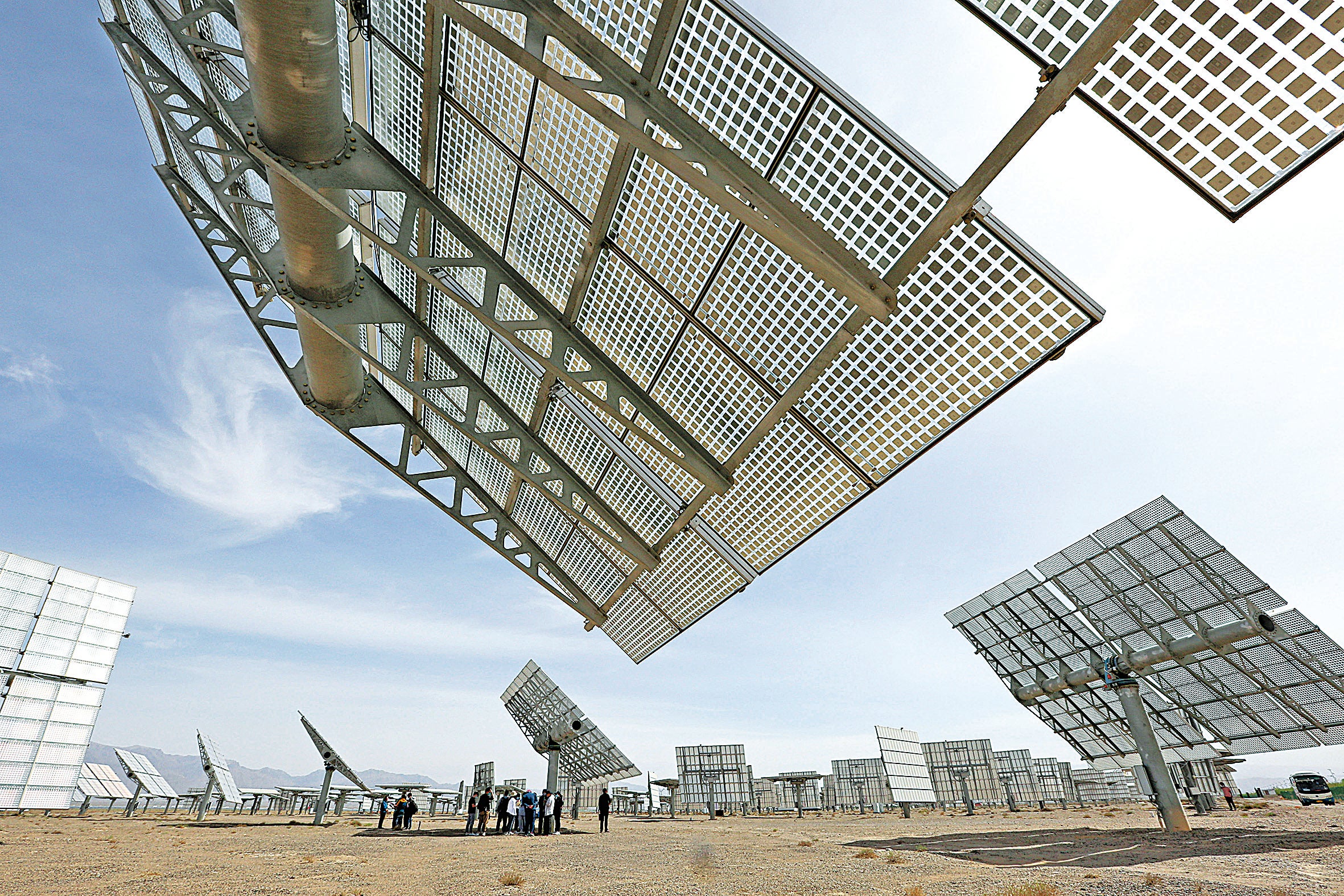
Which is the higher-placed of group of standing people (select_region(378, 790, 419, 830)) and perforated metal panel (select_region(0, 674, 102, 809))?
perforated metal panel (select_region(0, 674, 102, 809))

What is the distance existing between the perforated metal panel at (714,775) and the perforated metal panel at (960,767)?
12.2 meters

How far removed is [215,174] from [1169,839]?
22.6 m

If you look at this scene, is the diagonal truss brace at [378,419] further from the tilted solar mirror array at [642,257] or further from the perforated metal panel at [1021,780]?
the perforated metal panel at [1021,780]

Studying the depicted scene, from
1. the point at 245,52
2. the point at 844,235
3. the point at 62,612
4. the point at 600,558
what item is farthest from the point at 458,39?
the point at 62,612

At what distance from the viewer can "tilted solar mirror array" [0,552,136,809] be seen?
787 inches

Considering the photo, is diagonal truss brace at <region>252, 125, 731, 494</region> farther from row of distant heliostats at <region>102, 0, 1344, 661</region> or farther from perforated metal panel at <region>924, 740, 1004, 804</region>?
perforated metal panel at <region>924, 740, 1004, 804</region>

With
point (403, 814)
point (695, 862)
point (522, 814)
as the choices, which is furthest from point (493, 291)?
point (403, 814)

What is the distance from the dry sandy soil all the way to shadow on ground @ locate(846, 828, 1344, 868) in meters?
0.07

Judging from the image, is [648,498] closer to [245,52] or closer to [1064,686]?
[245,52]

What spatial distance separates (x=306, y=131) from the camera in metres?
6.54

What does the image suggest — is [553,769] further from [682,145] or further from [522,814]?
[682,145]

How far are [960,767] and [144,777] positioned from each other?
150 feet

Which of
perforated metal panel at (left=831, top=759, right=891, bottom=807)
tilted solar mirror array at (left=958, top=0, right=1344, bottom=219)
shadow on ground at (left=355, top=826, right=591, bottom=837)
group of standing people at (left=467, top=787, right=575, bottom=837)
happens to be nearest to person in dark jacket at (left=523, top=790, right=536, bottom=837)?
group of standing people at (left=467, top=787, right=575, bottom=837)

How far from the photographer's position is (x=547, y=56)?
21.9 ft
